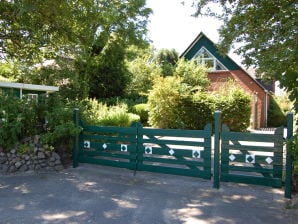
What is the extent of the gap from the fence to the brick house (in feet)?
52.1

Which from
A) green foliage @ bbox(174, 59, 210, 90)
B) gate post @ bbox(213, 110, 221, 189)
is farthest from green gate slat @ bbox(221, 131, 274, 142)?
green foliage @ bbox(174, 59, 210, 90)

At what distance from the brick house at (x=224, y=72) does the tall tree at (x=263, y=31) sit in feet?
41.2

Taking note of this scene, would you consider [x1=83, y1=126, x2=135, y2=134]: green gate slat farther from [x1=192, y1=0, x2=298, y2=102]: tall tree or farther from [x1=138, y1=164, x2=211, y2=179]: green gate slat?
[x1=192, y1=0, x2=298, y2=102]: tall tree

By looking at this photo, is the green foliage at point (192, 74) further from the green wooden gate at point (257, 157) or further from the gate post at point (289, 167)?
the gate post at point (289, 167)

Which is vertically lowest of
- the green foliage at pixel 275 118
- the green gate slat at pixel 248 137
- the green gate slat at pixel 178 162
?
the green gate slat at pixel 178 162

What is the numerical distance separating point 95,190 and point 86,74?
17473 millimetres

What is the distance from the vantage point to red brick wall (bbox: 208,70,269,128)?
858 inches

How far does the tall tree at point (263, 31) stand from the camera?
7020 millimetres

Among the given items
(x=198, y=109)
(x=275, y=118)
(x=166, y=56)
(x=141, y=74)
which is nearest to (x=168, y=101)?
(x=198, y=109)

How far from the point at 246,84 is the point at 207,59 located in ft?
11.3

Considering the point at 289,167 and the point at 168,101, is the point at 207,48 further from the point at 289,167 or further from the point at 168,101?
the point at 289,167

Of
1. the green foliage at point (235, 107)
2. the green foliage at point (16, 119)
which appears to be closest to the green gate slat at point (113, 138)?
the green foliage at point (16, 119)

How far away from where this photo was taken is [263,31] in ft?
27.7

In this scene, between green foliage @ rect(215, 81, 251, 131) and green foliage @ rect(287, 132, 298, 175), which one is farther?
green foliage @ rect(215, 81, 251, 131)
